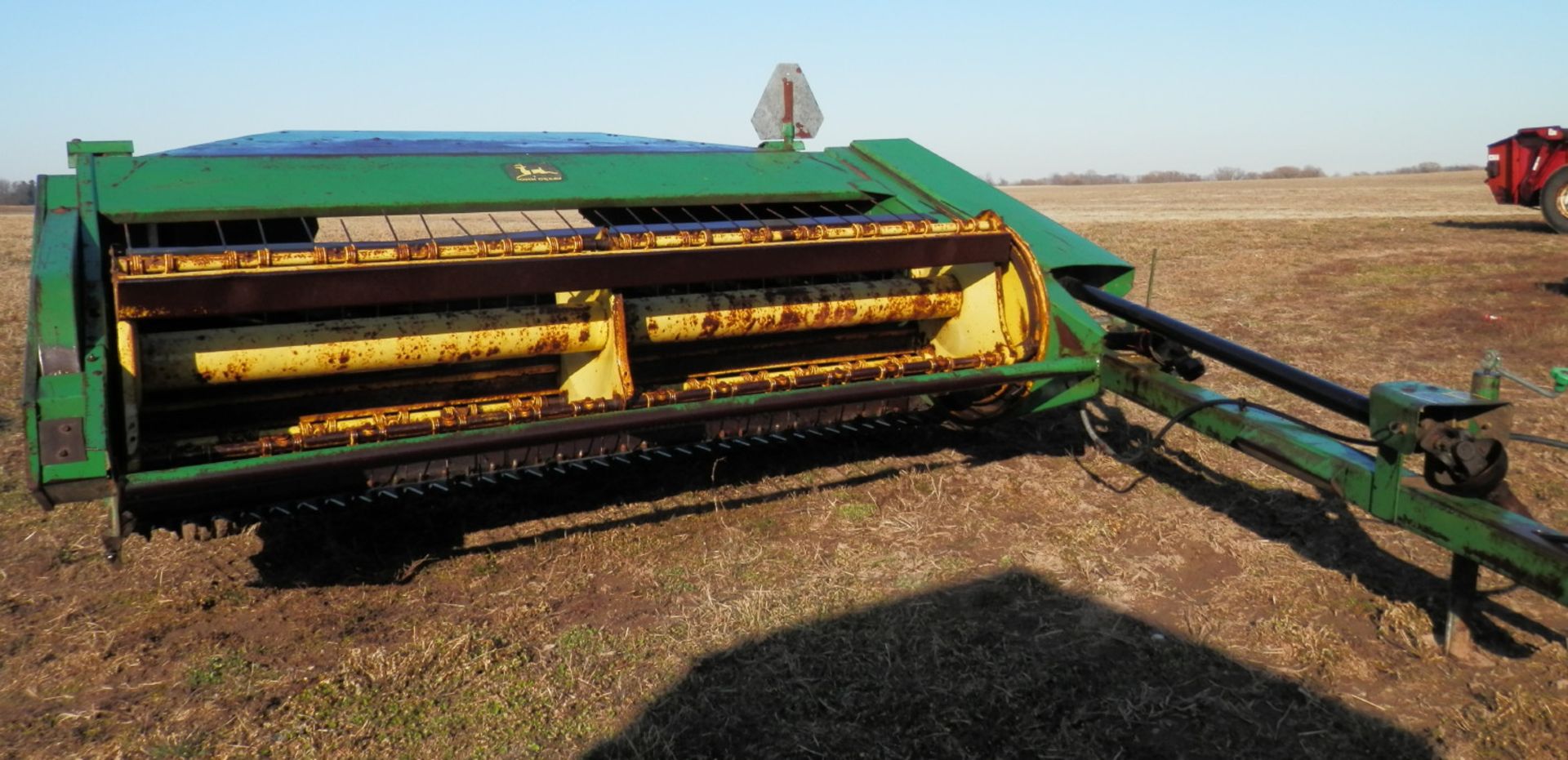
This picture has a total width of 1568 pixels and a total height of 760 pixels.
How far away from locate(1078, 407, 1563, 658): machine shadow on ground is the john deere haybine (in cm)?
38

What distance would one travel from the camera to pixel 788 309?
4297 mm

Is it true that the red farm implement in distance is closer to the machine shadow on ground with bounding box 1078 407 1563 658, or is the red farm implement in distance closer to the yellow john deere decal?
the machine shadow on ground with bounding box 1078 407 1563 658

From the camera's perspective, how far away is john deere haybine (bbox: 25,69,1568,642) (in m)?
2.95

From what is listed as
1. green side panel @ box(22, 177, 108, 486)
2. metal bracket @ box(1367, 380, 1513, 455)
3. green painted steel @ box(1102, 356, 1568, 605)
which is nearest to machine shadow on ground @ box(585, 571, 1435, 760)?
green painted steel @ box(1102, 356, 1568, 605)

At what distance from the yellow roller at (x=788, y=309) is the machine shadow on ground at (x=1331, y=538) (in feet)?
4.22

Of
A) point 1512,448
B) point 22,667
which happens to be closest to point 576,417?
point 22,667

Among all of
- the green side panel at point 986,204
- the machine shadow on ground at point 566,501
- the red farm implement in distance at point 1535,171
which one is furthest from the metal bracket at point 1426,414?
the red farm implement in distance at point 1535,171

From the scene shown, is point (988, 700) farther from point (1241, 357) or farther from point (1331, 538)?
point (1331, 538)

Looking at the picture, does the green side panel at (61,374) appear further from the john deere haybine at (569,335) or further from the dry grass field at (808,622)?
the dry grass field at (808,622)

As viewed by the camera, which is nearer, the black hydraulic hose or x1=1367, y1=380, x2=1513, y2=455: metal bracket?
x1=1367, y1=380, x2=1513, y2=455: metal bracket

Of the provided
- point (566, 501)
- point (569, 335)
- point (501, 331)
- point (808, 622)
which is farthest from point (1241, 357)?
point (566, 501)

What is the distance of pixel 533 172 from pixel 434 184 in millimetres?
404

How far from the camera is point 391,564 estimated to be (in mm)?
4000

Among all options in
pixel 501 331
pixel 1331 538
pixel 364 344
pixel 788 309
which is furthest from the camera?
pixel 788 309
